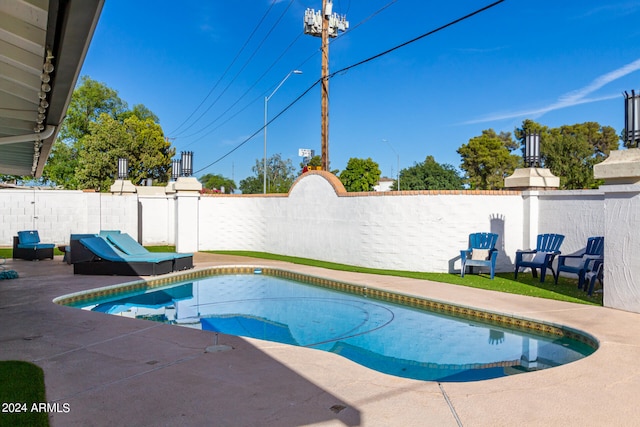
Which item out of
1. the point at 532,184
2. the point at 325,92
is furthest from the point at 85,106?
the point at 532,184

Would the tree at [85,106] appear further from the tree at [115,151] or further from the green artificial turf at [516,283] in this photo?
the green artificial turf at [516,283]

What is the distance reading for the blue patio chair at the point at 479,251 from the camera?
1116 cm

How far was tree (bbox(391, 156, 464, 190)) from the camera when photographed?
52156mm

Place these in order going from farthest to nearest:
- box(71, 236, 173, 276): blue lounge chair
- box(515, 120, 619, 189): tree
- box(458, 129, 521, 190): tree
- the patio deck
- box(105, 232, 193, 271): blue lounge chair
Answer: box(458, 129, 521, 190): tree → box(515, 120, 619, 189): tree → box(105, 232, 193, 271): blue lounge chair → box(71, 236, 173, 276): blue lounge chair → the patio deck

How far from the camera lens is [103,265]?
11.4 meters

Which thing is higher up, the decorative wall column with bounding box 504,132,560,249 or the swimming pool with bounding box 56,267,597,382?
the decorative wall column with bounding box 504,132,560,249

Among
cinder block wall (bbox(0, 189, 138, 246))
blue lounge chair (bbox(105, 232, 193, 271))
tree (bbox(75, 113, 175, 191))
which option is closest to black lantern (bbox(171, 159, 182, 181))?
cinder block wall (bbox(0, 189, 138, 246))

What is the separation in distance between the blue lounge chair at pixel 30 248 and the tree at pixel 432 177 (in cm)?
4229

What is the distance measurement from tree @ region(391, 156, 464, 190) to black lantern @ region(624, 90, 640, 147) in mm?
44182

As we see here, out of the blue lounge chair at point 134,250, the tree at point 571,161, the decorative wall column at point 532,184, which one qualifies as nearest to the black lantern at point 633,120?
the decorative wall column at point 532,184

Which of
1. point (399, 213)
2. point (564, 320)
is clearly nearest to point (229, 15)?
point (399, 213)

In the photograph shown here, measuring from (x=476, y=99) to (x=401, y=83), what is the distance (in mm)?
7629

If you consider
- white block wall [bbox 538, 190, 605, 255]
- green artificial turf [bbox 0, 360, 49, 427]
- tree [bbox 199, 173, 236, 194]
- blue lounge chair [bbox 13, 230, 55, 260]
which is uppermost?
tree [bbox 199, 173, 236, 194]

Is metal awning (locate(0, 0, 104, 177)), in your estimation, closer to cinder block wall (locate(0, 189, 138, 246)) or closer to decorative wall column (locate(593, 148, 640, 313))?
decorative wall column (locate(593, 148, 640, 313))
